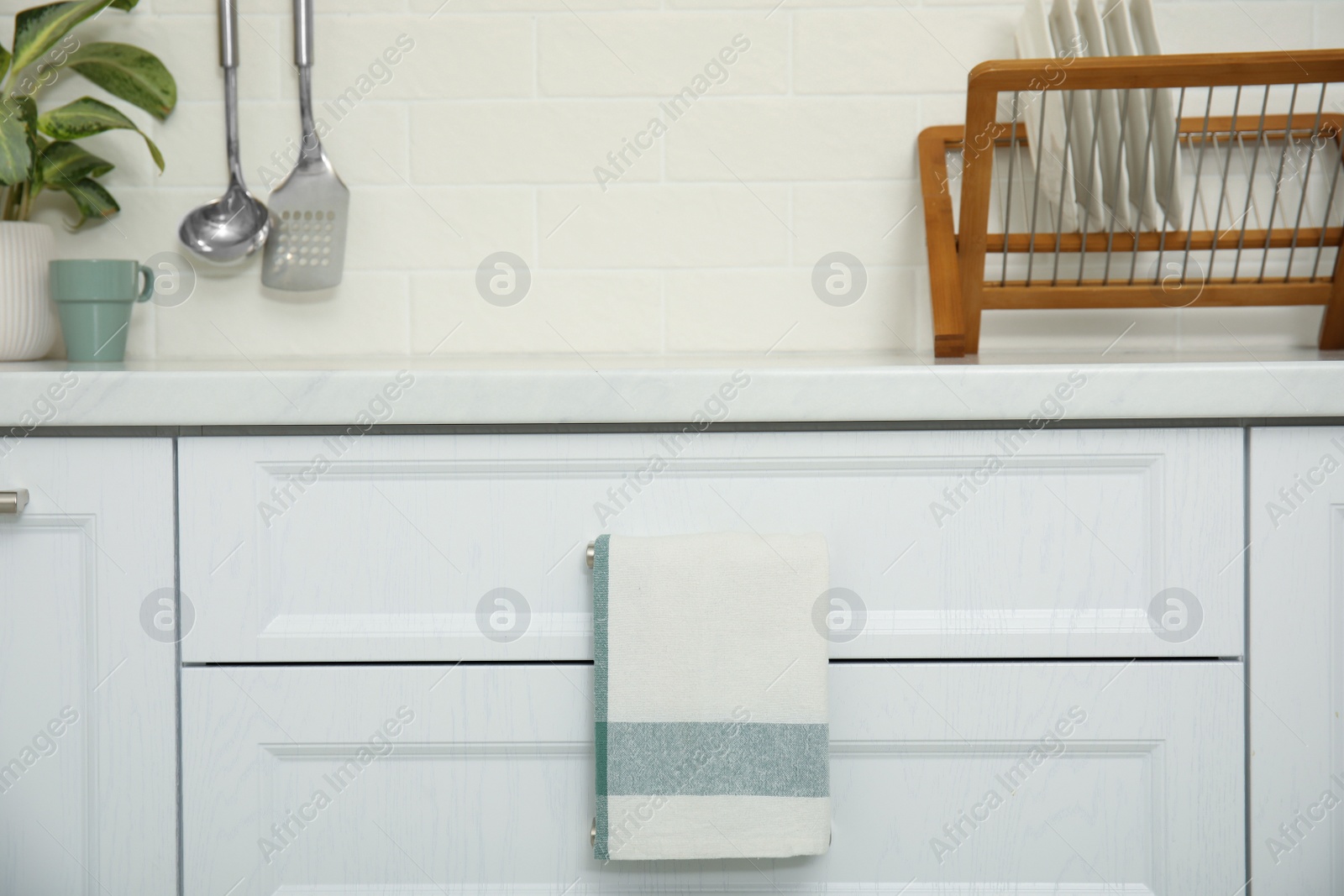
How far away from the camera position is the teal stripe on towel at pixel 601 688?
686 mm

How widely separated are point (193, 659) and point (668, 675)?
38cm

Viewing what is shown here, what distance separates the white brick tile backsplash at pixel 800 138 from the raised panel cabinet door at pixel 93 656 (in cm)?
69

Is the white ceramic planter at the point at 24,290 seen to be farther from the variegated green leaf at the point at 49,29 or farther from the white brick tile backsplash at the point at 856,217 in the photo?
the white brick tile backsplash at the point at 856,217

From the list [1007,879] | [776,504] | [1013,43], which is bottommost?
[1007,879]

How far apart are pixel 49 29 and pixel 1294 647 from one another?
132 cm

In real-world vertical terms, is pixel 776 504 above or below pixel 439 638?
above

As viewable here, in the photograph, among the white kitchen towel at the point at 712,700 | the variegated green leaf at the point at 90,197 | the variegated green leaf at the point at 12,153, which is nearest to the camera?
the white kitchen towel at the point at 712,700

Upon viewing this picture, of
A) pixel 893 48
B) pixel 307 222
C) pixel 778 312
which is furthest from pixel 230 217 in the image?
pixel 893 48

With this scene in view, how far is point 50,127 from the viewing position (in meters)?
1.01

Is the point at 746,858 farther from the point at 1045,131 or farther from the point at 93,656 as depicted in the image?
the point at 1045,131

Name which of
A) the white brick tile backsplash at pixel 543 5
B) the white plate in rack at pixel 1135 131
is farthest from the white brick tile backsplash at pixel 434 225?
the white plate in rack at pixel 1135 131

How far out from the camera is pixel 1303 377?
695 mm

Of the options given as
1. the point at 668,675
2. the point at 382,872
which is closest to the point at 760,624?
the point at 668,675

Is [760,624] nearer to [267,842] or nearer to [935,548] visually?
[935,548]
